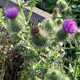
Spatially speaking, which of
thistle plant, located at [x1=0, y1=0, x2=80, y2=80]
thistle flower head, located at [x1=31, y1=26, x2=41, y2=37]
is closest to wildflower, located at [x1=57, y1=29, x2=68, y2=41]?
thistle plant, located at [x1=0, y1=0, x2=80, y2=80]

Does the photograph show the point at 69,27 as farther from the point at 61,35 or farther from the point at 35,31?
the point at 35,31

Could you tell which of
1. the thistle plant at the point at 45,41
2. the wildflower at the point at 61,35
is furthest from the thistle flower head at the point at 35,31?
the wildflower at the point at 61,35

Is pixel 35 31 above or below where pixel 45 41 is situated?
above

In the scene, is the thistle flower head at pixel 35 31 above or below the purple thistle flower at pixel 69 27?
below

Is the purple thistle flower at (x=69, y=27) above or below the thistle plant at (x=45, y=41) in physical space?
above

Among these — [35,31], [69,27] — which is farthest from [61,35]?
[35,31]

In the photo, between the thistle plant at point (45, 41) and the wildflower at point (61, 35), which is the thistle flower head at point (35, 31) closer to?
the thistle plant at point (45, 41)

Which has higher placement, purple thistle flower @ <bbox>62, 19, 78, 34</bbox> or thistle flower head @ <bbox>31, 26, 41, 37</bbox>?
purple thistle flower @ <bbox>62, 19, 78, 34</bbox>

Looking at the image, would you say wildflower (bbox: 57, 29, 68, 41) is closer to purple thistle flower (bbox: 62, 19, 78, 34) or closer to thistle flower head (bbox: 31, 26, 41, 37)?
purple thistle flower (bbox: 62, 19, 78, 34)

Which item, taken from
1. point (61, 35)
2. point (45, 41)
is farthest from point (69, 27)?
point (45, 41)

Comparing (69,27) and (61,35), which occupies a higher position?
(69,27)

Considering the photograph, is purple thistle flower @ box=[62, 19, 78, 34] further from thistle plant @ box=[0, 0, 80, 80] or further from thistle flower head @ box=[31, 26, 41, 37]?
thistle flower head @ box=[31, 26, 41, 37]

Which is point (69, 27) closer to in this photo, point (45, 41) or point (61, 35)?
point (61, 35)

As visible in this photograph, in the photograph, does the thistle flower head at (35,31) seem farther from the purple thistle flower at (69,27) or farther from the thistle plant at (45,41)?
the purple thistle flower at (69,27)
